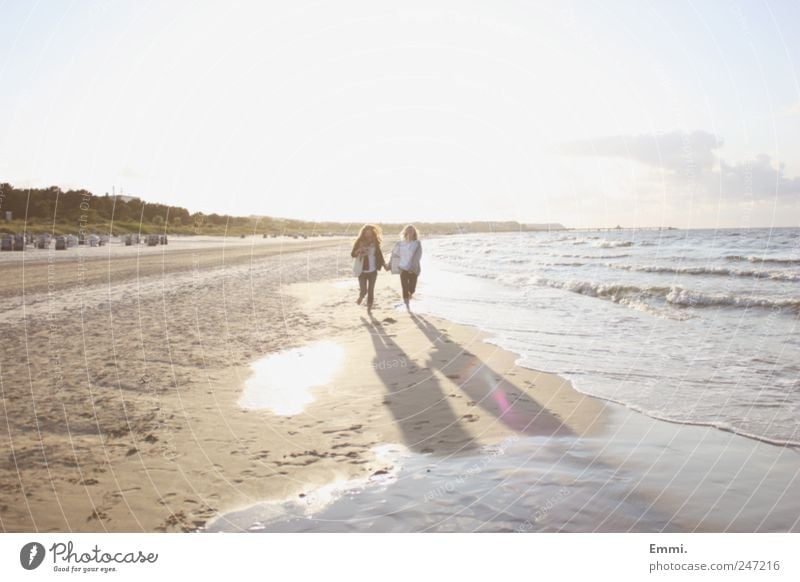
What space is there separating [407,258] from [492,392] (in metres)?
7.86

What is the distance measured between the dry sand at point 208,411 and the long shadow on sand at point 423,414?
0.03 m

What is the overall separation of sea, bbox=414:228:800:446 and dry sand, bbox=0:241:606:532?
1.06m

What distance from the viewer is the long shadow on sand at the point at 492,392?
6672 mm

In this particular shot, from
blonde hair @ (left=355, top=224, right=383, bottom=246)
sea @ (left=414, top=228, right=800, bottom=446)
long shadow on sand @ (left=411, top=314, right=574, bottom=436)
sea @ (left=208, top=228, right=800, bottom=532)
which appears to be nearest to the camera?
sea @ (left=208, top=228, right=800, bottom=532)

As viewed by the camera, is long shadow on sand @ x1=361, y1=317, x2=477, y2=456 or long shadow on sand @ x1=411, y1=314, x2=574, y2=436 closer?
long shadow on sand @ x1=361, y1=317, x2=477, y2=456

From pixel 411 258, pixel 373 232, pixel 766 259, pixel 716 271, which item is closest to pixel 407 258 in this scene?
pixel 411 258

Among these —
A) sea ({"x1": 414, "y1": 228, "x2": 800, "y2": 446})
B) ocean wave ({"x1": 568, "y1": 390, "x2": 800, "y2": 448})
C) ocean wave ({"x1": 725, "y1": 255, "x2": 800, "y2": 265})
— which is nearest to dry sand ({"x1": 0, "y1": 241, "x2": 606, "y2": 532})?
ocean wave ({"x1": 568, "y1": 390, "x2": 800, "y2": 448})

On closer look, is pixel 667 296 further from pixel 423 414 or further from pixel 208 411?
pixel 208 411

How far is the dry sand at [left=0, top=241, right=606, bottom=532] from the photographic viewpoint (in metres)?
4.91

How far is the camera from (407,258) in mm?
15430

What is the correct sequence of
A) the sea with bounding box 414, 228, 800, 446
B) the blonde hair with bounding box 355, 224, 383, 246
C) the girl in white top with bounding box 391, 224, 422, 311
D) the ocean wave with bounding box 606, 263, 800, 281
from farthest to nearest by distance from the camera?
the ocean wave with bounding box 606, 263, 800, 281
the blonde hair with bounding box 355, 224, 383, 246
the girl in white top with bounding box 391, 224, 422, 311
the sea with bounding box 414, 228, 800, 446

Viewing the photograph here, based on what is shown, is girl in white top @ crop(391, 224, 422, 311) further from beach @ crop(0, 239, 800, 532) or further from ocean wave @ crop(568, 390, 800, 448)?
ocean wave @ crop(568, 390, 800, 448)

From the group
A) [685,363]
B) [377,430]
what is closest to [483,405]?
[377,430]
